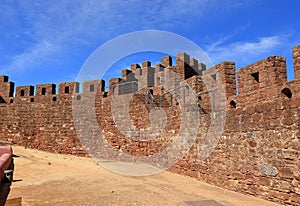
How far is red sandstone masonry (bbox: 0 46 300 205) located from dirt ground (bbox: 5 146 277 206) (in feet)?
1.71

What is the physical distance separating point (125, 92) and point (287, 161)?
9.59 m

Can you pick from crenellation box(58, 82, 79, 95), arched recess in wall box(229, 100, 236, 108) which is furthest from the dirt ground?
crenellation box(58, 82, 79, 95)

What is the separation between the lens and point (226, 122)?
7551 millimetres

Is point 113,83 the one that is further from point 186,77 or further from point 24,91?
point 24,91

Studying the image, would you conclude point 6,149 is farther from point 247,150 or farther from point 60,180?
point 247,150

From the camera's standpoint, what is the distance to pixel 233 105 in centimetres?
841

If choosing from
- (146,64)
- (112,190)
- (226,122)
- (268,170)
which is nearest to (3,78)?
(146,64)

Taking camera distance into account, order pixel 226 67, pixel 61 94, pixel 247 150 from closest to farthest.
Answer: pixel 247 150 → pixel 226 67 → pixel 61 94

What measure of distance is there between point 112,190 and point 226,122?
12.0ft

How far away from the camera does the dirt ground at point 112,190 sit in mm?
5480

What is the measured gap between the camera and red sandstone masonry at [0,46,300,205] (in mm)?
5777

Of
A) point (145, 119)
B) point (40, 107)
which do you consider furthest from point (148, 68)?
point (40, 107)

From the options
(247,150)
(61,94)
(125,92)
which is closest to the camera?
(247,150)

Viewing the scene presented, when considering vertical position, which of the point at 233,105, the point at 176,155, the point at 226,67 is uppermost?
the point at 226,67
